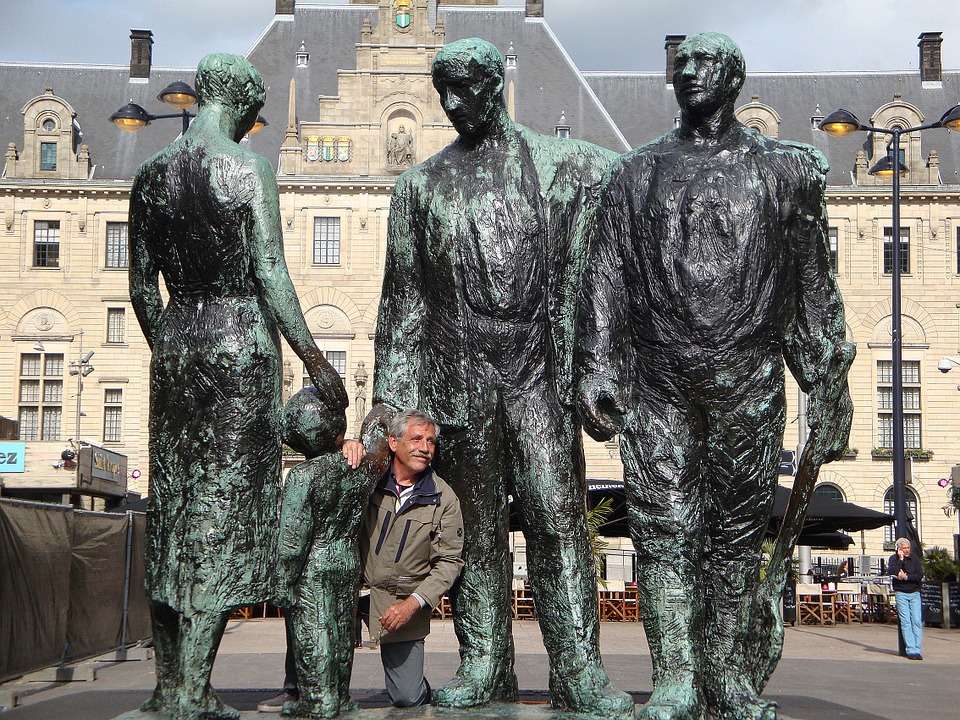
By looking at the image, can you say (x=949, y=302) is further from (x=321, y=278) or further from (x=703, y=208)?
(x=703, y=208)

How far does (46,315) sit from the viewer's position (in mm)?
49000

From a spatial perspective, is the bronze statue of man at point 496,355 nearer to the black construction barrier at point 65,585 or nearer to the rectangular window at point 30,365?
the black construction barrier at point 65,585

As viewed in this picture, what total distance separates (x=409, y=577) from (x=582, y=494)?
0.77 m

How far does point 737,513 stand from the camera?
5.13 meters

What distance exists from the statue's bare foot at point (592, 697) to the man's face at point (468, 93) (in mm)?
2269

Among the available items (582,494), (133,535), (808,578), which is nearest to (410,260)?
(582,494)

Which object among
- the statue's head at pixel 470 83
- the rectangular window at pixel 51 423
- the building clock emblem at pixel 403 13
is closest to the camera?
the statue's head at pixel 470 83

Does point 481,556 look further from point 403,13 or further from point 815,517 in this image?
point 403,13

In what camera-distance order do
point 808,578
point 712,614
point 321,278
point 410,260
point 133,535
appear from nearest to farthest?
point 712,614 → point 410,260 → point 133,535 → point 808,578 → point 321,278

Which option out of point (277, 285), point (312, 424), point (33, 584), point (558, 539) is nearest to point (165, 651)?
point (312, 424)

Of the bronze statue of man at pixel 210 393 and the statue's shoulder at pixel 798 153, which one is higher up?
the statue's shoulder at pixel 798 153

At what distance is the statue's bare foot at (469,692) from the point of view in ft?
17.1

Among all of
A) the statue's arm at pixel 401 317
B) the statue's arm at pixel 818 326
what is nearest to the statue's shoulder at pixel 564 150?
the statue's arm at pixel 401 317

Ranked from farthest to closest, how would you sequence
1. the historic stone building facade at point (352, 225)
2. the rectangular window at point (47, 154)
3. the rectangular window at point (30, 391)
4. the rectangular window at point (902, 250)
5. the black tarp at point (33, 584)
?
the rectangular window at point (902, 250)
the rectangular window at point (47, 154)
the rectangular window at point (30, 391)
the historic stone building facade at point (352, 225)
the black tarp at point (33, 584)
